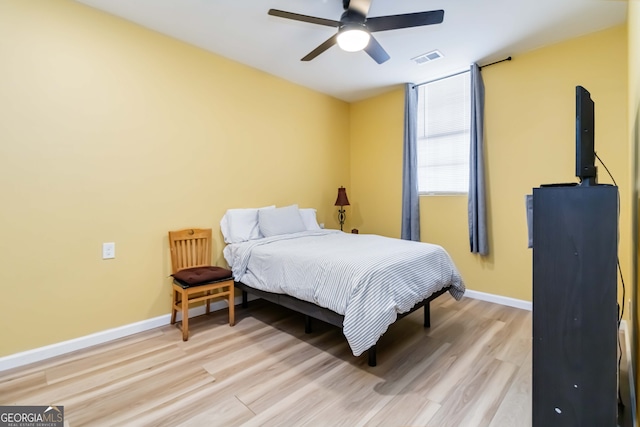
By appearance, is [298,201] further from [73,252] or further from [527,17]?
[527,17]

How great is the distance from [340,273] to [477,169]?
222 centimetres

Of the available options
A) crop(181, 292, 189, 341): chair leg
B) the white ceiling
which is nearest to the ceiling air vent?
the white ceiling

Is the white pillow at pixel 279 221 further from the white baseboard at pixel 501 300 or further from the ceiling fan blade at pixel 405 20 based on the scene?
the white baseboard at pixel 501 300

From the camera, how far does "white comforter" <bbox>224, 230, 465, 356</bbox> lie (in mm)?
1876

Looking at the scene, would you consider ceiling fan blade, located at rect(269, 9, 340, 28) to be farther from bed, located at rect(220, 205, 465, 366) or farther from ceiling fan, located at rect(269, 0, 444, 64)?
bed, located at rect(220, 205, 465, 366)

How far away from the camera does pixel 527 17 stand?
2.48 m

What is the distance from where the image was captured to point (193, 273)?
2.62 m

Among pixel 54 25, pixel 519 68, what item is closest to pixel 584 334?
pixel 519 68

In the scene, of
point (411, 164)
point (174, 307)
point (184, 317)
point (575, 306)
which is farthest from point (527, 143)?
point (174, 307)

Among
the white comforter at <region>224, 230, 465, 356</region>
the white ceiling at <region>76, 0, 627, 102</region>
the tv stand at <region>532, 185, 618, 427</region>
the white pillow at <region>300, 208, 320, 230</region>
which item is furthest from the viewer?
the white pillow at <region>300, 208, 320, 230</region>

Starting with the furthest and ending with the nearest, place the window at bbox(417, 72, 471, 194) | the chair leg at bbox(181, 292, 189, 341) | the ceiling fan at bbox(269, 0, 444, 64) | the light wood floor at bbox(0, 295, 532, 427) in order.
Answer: the window at bbox(417, 72, 471, 194)
the chair leg at bbox(181, 292, 189, 341)
the ceiling fan at bbox(269, 0, 444, 64)
the light wood floor at bbox(0, 295, 532, 427)

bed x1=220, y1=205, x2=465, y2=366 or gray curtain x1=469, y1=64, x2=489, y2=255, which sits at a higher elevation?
gray curtain x1=469, y1=64, x2=489, y2=255

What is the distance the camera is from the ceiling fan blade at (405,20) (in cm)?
197

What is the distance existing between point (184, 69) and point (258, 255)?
6.44ft
